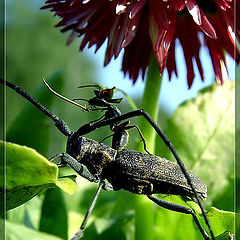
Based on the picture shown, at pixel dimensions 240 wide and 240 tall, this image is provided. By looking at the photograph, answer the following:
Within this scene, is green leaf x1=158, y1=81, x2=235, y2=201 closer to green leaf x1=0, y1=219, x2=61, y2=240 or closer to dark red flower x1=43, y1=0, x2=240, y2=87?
dark red flower x1=43, y1=0, x2=240, y2=87

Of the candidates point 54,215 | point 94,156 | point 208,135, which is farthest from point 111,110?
point 208,135

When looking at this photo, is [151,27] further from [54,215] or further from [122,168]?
[54,215]

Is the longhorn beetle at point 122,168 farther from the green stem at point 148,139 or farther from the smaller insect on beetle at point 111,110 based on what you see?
the green stem at point 148,139

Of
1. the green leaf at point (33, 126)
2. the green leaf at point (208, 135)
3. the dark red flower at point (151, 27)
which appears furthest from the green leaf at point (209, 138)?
the green leaf at point (33, 126)

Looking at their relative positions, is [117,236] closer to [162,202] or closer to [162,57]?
[162,202]

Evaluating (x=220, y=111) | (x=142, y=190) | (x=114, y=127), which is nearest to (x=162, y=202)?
(x=142, y=190)

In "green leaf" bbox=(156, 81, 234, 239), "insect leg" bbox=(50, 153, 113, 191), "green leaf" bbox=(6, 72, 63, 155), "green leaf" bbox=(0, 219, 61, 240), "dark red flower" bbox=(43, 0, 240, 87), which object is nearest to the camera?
"green leaf" bbox=(0, 219, 61, 240)

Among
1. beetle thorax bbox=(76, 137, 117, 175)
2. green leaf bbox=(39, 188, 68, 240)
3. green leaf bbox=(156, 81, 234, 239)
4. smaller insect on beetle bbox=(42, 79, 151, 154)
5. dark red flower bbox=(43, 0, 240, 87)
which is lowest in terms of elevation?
green leaf bbox=(39, 188, 68, 240)

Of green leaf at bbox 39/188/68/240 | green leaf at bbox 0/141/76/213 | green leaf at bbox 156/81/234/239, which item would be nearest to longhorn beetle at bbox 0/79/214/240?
green leaf at bbox 0/141/76/213
